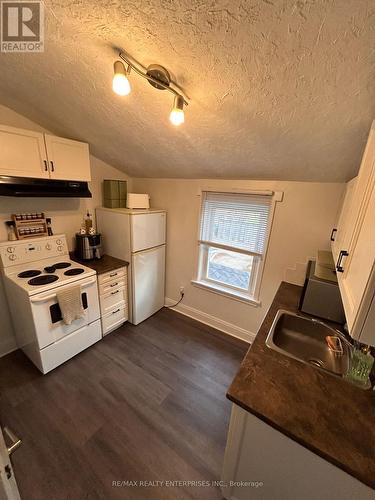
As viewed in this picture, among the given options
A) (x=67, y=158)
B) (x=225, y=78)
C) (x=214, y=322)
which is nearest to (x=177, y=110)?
(x=225, y=78)

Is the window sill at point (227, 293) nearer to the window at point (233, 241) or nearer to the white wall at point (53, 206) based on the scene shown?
the window at point (233, 241)

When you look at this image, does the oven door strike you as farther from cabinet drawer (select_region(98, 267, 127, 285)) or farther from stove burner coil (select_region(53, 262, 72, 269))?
stove burner coil (select_region(53, 262, 72, 269))

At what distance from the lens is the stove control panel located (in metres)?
1.89

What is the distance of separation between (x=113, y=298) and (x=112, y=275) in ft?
0.97

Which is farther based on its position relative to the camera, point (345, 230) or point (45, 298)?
point (45, 298)

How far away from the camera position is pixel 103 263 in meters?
2.37

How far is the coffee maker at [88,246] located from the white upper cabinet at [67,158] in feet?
2.14

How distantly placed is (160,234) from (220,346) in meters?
1.61

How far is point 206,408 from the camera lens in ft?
5.58

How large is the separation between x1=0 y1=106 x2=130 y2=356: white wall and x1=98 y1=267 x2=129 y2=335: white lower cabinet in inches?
29.9

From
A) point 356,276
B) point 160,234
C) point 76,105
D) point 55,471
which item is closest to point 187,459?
point 55,471

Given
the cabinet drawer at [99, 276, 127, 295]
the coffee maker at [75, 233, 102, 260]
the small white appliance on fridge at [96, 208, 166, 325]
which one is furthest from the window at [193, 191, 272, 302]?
A: the coffee maker at [75, 233, 102, 260]

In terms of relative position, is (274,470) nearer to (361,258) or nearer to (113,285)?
(361,258)

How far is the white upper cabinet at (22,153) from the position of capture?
1632mm
